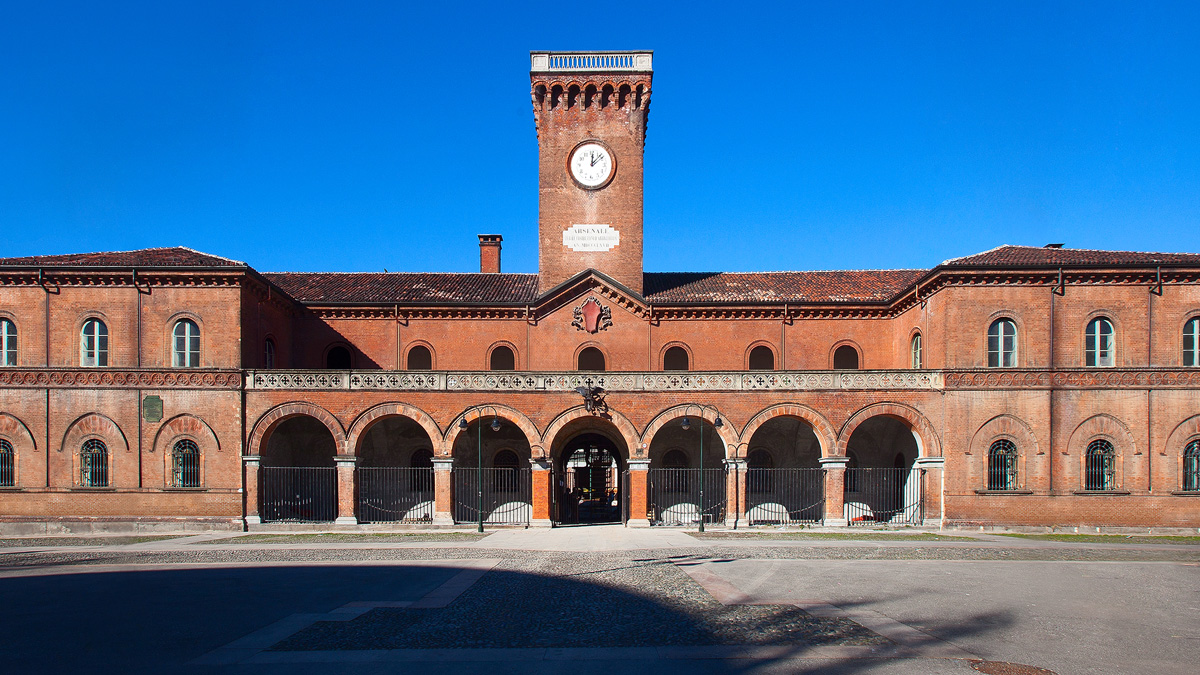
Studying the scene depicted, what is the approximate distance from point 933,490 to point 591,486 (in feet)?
43.4

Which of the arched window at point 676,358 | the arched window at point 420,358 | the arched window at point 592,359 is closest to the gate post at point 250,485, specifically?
the arched window at point 420,358

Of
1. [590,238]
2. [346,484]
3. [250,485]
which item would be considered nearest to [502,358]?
[590,238]

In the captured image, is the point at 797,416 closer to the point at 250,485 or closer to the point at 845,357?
the point at 845,357

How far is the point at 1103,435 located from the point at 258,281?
2681 cm

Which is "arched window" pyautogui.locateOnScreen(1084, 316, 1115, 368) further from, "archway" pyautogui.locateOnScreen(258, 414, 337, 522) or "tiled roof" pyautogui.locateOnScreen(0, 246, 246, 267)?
"tiled roof" pyautogui.locateOnScreen(0, 246, 246, 267)

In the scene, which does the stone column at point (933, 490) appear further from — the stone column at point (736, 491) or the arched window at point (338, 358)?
the arched window at point (338, 358)

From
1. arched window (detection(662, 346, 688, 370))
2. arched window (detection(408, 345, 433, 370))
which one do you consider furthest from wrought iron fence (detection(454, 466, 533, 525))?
arched window (detection(662, 346, 688, 370))

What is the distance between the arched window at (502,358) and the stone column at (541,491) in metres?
5.56

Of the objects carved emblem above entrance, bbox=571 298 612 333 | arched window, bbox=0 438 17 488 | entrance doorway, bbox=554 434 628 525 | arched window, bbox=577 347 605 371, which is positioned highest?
carved emblem above entrance, bbox=571 298 612 333

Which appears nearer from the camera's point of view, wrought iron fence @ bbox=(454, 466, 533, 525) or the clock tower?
wrought iron fence @ bbox=(454, 466, 533, 525)

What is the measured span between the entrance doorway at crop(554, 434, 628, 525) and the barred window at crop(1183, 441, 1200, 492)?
17.1m

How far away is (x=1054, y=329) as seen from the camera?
23781mm

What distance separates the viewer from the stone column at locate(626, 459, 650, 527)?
24011mm

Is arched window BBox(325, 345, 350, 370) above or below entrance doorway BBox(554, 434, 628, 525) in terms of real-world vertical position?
above
